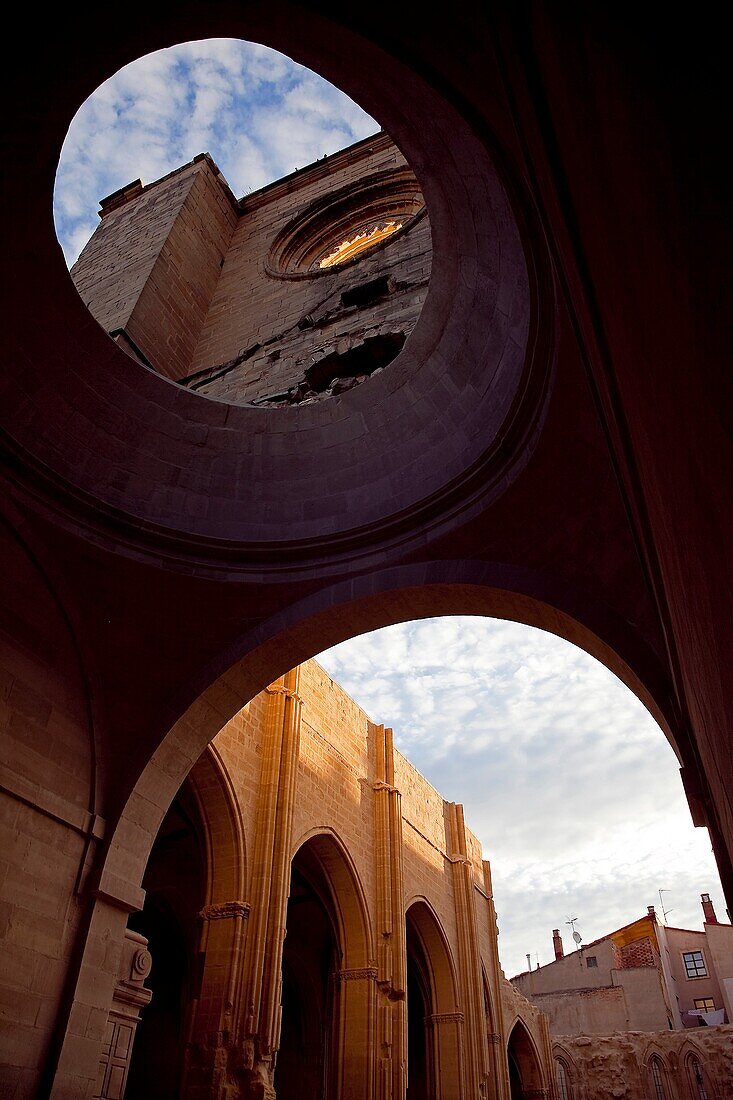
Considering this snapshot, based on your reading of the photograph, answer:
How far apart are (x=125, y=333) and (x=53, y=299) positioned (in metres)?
3.91

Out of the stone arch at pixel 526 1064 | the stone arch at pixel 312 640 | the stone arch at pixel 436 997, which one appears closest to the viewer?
the stone arch at pixel 312 640

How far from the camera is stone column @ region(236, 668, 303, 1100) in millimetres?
9484

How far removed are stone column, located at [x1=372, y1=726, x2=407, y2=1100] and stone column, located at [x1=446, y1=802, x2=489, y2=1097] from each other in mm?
3782

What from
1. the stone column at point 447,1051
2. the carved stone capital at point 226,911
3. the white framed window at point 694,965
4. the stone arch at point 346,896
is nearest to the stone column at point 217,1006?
the carved stone capital at point 226,911

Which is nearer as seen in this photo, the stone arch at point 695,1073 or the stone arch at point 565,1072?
the stone arch at point 695,1073

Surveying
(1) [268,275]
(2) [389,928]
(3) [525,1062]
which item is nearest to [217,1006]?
(2) [389,928]

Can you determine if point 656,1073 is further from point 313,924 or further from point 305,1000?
point 313,924

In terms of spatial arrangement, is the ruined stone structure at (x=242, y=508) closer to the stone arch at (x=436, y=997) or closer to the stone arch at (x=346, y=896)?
the stone arch at (x=346, y=896)

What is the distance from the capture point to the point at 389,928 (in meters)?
13.7

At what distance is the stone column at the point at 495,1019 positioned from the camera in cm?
1722

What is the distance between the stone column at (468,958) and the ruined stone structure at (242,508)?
12610 mm

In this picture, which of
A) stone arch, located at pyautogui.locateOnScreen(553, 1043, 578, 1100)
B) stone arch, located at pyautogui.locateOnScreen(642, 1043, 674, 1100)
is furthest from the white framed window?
stone arch, located at pyautogui.locateOnScreen(553, 1043, 578, 1100)

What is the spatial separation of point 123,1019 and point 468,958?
539 inches

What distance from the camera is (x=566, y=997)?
1362 inches
